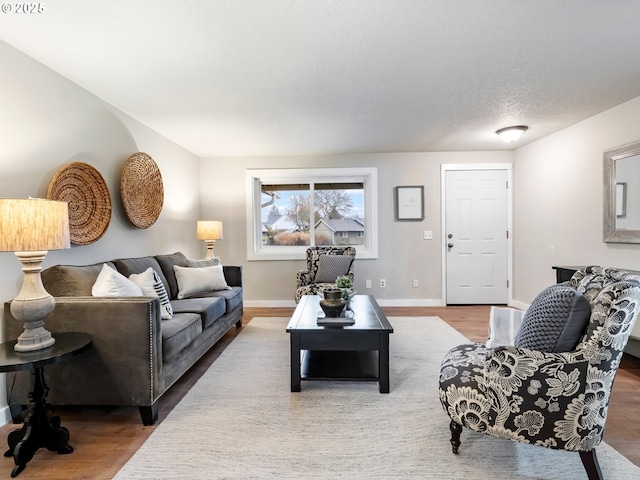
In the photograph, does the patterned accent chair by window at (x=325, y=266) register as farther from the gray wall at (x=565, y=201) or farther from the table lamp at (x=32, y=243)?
the table lamp at (x=32, y=243)

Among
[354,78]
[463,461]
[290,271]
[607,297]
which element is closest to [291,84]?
[354,78]

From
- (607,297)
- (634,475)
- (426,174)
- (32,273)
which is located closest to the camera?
(607,297)

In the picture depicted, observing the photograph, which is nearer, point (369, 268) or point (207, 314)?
point (207, 314)

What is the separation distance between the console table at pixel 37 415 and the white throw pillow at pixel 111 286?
391 mm

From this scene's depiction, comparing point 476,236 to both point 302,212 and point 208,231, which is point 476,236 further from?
point 208,231

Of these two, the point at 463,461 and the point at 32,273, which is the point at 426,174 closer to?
the point at 463,461

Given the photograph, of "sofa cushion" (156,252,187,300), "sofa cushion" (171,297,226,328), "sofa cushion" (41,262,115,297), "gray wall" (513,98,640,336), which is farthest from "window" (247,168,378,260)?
"sofa cushion" (41,262,115,297)

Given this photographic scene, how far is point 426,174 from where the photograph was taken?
4875mm

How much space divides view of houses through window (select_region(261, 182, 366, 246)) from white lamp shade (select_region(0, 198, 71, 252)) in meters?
3.52

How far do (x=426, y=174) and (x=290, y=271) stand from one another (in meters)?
2.41

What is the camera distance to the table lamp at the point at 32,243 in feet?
5.13

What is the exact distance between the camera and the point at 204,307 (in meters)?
2.79

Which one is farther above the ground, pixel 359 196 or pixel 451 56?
pixel 451 56

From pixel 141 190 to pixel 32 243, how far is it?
185cm
